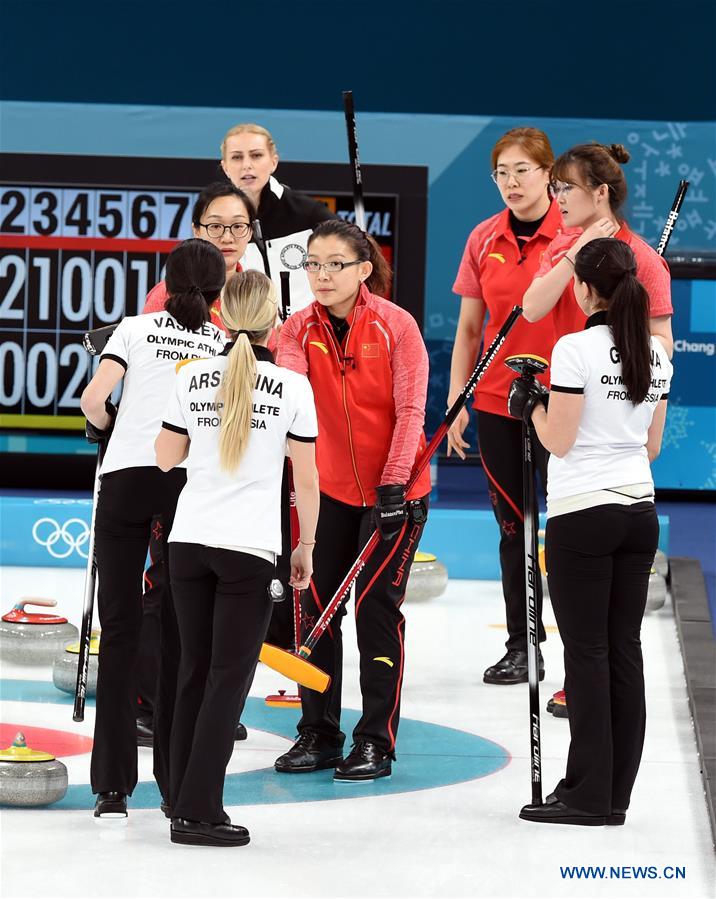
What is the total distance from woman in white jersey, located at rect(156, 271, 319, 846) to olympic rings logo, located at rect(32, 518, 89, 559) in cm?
406

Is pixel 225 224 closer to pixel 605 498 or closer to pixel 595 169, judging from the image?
pixel 595 169

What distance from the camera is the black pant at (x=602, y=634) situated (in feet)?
11.5

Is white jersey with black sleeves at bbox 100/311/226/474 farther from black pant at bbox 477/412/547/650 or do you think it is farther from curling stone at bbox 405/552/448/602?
curling stone at bbox 405/552/448/602

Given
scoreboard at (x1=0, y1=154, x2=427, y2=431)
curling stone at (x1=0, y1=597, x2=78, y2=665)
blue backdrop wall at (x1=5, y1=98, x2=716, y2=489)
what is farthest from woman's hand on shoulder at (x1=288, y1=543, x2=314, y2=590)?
blue backdrop wall at (x1=5, y1=98, x2=716, y2=489)

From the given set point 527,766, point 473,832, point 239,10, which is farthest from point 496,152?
point 239,10

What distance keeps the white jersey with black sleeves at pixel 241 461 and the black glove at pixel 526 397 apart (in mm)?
580

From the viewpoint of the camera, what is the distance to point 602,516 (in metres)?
3.49

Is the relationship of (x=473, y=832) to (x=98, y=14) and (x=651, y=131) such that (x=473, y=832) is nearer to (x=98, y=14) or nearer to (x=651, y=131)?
(x=651, y=131)

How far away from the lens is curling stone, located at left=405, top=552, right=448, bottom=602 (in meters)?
6.54

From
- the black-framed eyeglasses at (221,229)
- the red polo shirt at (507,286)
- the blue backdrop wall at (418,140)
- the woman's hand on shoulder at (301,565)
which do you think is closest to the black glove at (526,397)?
the woman's hand on shoulder at (301,565)

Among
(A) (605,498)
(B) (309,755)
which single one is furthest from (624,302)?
(B) (309,755)

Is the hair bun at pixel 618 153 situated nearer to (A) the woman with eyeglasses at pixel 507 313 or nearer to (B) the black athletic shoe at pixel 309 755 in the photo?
(A) the woman with eyeglasses at pixel 507 313

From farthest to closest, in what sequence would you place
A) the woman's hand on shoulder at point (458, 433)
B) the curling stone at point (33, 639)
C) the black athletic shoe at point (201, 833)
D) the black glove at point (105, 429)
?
the curling stone at point (33, 639), the woman's hand on shoulder at point (458, 433), the black glove at point (105, 429), the black athletic shoe at point (201, 833)

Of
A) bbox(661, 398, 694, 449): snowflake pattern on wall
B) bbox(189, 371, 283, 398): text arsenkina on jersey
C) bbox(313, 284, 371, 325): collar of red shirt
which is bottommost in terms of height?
bbox(189, 371, 283, 398): text arsenkina on jersey
